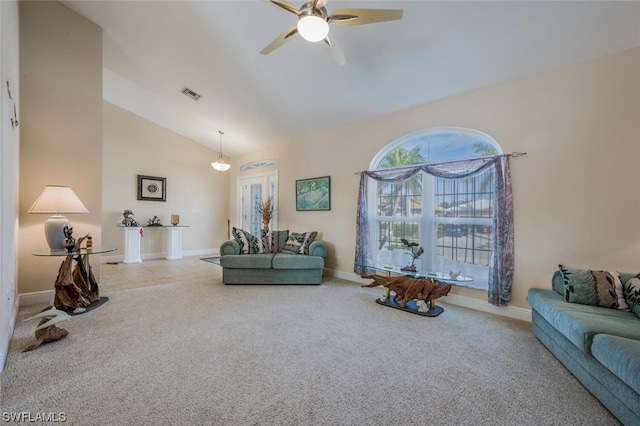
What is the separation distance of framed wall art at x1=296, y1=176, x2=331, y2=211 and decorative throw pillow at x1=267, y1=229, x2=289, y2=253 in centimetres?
77

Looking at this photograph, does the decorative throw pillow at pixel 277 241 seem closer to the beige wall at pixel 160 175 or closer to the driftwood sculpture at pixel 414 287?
the driftwood sculpture at pixel 414 287

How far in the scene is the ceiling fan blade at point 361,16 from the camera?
2.04 m

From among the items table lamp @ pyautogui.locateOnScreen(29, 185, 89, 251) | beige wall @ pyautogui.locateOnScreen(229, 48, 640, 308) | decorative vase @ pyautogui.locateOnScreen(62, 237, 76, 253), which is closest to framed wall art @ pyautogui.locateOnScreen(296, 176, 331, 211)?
beige wall @ pyautogui.locateOnScreen(229, 48, 640, 308)

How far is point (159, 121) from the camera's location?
676 centimetres

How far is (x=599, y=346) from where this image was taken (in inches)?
64.8

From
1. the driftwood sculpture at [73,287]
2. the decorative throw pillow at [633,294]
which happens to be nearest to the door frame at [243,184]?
the driftwood sculpture at [73,287]

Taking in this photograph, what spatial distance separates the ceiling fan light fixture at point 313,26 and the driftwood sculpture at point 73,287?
3.57m

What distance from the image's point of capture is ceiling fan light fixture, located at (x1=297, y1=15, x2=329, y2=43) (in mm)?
1957

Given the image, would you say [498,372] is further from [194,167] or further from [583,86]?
[194,167]

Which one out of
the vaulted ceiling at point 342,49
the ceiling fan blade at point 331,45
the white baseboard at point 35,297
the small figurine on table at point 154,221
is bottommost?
the white baseboard at point 35,297

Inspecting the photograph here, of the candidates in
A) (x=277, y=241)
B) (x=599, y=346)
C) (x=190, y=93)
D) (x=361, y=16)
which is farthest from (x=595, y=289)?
(x=190, y=93)

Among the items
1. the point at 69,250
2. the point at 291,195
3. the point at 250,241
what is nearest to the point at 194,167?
the point at 291,195

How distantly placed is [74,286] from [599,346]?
16.0 ft

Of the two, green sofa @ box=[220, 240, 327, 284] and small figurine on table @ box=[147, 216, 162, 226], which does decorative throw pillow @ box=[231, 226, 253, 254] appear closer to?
green sofa @ box=[220, 240, 327, 284]
